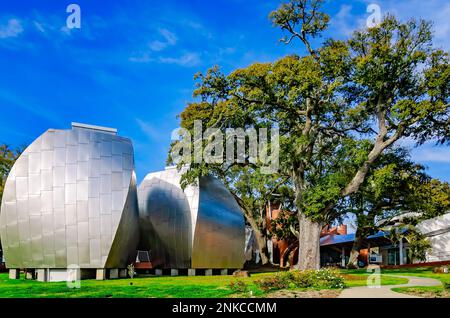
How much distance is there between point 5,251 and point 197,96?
1493cm

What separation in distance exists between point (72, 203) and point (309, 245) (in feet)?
44.3

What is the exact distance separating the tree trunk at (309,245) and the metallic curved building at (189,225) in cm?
702

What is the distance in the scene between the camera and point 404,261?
59.1 meters

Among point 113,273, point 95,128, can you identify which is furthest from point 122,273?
point 95,128

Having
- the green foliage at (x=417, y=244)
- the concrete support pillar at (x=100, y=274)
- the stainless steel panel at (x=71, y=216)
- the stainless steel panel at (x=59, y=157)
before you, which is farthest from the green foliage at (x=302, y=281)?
the green foliage at (x=417, y=244)

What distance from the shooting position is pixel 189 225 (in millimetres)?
33750

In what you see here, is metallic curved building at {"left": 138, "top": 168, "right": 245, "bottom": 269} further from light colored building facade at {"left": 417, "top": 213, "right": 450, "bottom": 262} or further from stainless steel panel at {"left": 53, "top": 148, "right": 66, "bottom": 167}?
light colored building facade at {"left": 417, "top": 213, "right": 450, "bottom": 262}

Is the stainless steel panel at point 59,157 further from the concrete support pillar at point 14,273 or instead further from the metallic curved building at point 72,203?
the concrete support pillar at point 14,273

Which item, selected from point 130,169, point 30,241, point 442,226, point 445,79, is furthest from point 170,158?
point 442,226

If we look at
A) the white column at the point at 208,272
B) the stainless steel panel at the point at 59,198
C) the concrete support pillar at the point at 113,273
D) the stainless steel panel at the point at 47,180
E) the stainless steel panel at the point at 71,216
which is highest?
the stainless steel panel at the point at 47,180

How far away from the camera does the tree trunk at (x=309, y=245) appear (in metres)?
28.9

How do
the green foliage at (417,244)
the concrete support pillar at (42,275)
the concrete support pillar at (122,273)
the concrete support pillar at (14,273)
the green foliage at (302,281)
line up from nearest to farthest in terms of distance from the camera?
the green foliage at (302,281) < the concrete support pillar at (42,275) < the concrete support pillar at (122,273) < the concrete support pillar at (14,273) < the green foliage at (417,244)

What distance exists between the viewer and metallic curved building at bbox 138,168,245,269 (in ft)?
111

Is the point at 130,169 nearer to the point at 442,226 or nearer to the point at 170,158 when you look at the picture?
the point at 170,158
